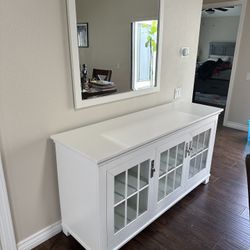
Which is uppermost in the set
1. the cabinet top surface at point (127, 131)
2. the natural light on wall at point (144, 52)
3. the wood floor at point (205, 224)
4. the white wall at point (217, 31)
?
the white wall at point (217, 31)

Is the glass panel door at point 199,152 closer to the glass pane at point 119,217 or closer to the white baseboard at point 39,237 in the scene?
the glass pane at point 119,217

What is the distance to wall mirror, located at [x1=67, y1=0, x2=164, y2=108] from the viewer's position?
5.19ft

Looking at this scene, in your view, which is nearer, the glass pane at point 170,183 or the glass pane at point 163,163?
the glass pane at point 163,163

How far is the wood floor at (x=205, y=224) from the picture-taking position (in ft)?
5.79

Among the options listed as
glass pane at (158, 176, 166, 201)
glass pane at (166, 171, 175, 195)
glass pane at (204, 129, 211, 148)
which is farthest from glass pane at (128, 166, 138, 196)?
glass pane at (204, 129, 211, 148)

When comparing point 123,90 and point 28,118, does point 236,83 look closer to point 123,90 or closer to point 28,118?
point 123,90

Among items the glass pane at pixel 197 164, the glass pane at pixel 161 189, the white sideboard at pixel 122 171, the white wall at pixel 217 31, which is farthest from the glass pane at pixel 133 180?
the white wall at pixel 217 31

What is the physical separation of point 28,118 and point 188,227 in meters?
1.53

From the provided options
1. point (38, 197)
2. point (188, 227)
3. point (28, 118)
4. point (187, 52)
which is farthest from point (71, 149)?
point (187, 52)

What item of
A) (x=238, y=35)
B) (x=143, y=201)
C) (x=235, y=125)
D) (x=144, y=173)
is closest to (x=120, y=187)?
(x=144, y=173)

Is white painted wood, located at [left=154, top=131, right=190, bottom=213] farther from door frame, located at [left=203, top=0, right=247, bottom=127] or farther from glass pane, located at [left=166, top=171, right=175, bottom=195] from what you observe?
door frame, located at [left=203, top=0, right=247, bottom=127]

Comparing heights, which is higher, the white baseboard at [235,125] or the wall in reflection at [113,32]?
the wall in reflection at [113,32]

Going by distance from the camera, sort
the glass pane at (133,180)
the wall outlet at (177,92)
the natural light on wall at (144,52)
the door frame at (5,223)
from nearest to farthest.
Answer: the door frame at (5,223), the glass pane at (133,180), the natural light on wall at (144,52), the wall outlet at (177,92)

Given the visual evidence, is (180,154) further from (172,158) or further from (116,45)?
(116,45)
